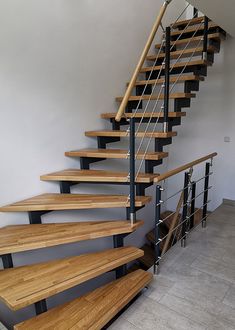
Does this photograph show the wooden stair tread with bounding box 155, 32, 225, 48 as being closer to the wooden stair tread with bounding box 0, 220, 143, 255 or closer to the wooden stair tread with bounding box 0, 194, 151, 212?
the wooden stair tread with bounding box 0, 194, 151, 212

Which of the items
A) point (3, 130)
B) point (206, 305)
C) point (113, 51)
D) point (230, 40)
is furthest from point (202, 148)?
point (3, 130)

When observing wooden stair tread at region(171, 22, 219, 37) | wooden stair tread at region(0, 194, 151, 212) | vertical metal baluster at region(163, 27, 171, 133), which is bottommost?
wooden stair tread at region(0, 194, 151, 212)

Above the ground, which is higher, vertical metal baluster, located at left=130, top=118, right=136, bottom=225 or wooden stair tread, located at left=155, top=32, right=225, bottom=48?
wooden stair tread, located at left=155, top=32, right=225, bottom=48

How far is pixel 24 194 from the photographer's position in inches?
93.0

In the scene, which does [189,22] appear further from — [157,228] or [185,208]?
[157,228]

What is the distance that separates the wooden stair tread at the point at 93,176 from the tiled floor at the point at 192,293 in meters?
0.85

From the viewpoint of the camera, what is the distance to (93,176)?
232 cm

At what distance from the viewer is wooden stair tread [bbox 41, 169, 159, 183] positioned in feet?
6.84

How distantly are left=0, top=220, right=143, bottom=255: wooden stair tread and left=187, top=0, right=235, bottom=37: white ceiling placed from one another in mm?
1972

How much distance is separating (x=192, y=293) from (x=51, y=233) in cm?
120

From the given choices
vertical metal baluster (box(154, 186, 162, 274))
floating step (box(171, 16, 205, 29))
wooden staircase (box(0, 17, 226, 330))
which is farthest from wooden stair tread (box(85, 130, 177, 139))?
floating step (box(171, 16, 205, 29))

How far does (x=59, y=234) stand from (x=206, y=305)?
1.21 metres

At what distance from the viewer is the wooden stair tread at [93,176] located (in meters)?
2.09

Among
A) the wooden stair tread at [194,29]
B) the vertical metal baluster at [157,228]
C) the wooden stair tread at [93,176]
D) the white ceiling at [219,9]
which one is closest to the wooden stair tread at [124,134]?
the wooden stair tread at [93,176]
